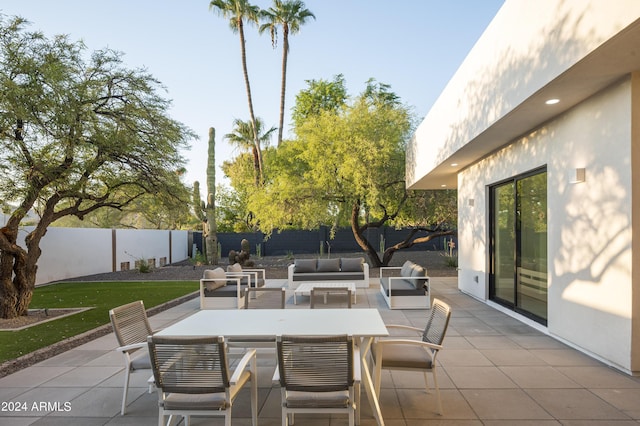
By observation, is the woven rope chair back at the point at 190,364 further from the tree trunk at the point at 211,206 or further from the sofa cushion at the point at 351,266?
→ the tree trunk at the point at 211,206

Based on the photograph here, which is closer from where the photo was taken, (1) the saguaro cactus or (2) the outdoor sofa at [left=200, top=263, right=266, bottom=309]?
(2) the outdoor sofa at [left=200, top=263, right=266, bottom=309]

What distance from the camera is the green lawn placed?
563 centimetres

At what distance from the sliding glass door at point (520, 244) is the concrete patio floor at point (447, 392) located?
1204mm

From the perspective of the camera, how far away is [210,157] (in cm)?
1788

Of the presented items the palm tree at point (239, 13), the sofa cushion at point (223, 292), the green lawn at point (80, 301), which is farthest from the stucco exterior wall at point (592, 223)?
the palm tree at point (239, 13)

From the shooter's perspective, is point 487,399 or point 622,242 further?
point 622,242

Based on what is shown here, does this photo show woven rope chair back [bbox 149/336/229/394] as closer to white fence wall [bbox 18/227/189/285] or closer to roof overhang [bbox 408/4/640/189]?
roof overhang [bbox 408/4/640/189]

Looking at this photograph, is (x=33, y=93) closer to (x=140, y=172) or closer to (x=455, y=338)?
(x=140, y=172)

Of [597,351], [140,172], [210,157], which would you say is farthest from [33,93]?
[210,157]

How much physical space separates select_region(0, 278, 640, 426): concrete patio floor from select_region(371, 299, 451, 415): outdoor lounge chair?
0.31m

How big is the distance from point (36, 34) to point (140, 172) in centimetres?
261

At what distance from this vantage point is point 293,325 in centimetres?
356

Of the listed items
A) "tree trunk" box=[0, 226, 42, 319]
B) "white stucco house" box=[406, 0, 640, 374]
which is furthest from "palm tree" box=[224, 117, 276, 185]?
Answer: "tree trunk" box=[0, 226, 42, 319]

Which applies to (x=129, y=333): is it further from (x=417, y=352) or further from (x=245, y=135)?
(x=245, y=135)
